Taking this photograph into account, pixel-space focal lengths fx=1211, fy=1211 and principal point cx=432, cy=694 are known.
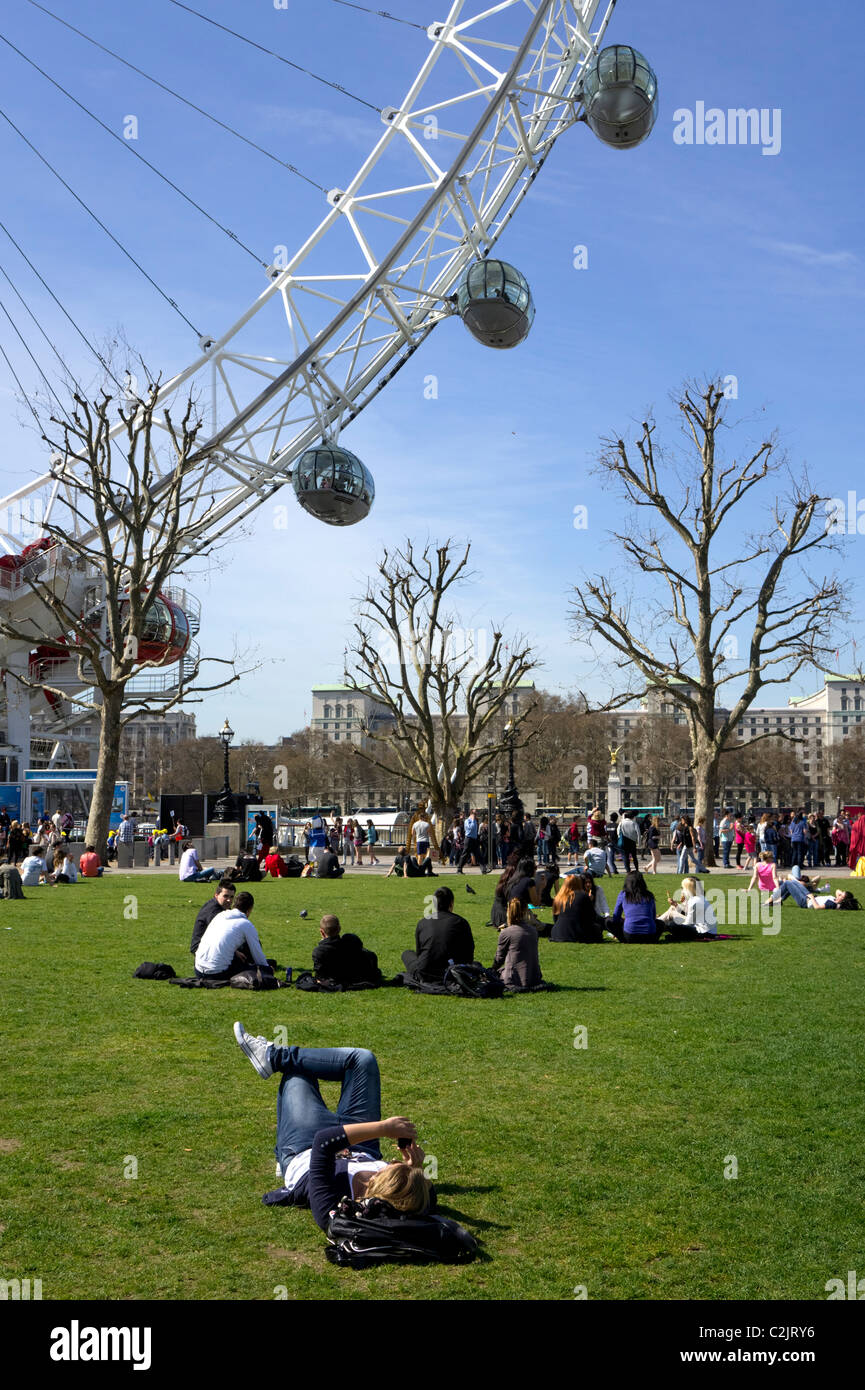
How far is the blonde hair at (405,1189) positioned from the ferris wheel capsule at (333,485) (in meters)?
22.3

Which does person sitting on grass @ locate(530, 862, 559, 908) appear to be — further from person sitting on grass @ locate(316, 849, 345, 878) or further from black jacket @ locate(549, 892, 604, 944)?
person sitting on grass @ locate(316, 849, 345, 878)

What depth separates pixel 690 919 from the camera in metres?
17.2

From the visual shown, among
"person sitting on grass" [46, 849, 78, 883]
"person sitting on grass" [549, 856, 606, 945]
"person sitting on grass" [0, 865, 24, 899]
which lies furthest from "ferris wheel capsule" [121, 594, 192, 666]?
"person sitting on grass" [549, 856, 606, 945]

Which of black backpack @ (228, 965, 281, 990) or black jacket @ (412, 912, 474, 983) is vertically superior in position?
black jacket @ (412, 912, 474, 983)

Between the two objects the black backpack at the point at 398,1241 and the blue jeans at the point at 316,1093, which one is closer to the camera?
the black backpack at the point at 398,1241

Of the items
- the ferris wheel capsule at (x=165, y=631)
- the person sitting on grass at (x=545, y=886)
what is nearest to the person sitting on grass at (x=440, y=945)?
the person sitting on grass at (x=545, y=886)

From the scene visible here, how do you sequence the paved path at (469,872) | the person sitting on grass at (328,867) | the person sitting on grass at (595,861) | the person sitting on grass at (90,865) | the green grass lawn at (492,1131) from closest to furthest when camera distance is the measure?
the green grass lawn at (492,1131) < the person sitting on grass at (595,861) < the person sitting on grass at (328,867) < the person sitting on grass at (90,865) < the paved path at (469,872)

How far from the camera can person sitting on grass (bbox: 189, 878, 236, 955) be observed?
13.3 metres

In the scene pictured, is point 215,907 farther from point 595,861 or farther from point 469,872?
point 469,872

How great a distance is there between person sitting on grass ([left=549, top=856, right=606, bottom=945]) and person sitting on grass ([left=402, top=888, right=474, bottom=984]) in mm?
4239

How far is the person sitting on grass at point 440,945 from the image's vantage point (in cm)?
1238

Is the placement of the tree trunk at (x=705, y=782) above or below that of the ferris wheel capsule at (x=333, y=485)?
below

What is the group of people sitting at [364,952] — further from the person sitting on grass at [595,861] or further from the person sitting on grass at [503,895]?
the person sitting on grass at [595,861]
